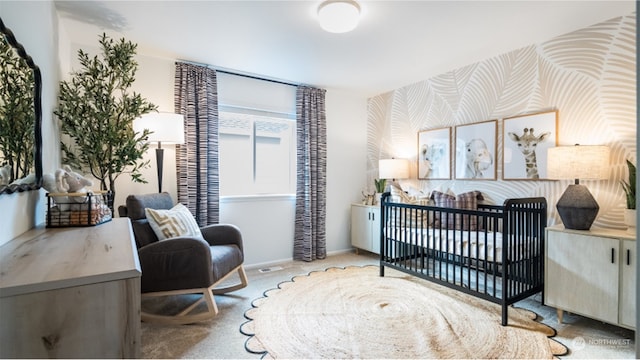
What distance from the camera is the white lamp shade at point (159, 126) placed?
2.62m

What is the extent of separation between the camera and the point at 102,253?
3.36 feet

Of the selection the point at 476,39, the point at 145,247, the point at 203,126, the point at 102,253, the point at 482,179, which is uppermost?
the point at 476,39

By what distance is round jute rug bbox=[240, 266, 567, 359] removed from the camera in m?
1.87

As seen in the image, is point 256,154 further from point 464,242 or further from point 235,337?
point 464,242

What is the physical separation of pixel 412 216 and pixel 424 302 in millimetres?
866

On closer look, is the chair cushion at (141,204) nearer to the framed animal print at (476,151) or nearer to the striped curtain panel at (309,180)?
the striped curtain panel at (309,180)

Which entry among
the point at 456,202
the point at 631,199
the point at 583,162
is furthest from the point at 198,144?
the point at 631,199

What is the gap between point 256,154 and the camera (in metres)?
3.74

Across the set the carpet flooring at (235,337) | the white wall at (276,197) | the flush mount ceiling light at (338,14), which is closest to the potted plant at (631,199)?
the carpet flooring at (235,337)

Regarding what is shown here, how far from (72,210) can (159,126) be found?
3.97ft

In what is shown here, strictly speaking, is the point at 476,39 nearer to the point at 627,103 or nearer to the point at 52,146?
the point at 627,103

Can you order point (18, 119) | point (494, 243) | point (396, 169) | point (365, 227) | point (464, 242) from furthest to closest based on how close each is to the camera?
point (365, 227) → point (396, 169) → point (464, 242) → point (494, 243) → point (18, 119)

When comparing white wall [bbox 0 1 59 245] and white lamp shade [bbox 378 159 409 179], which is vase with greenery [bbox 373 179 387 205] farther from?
white wall [bbox 0 1 59 245]

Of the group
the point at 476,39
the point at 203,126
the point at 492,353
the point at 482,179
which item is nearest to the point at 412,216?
the point at 482,179
